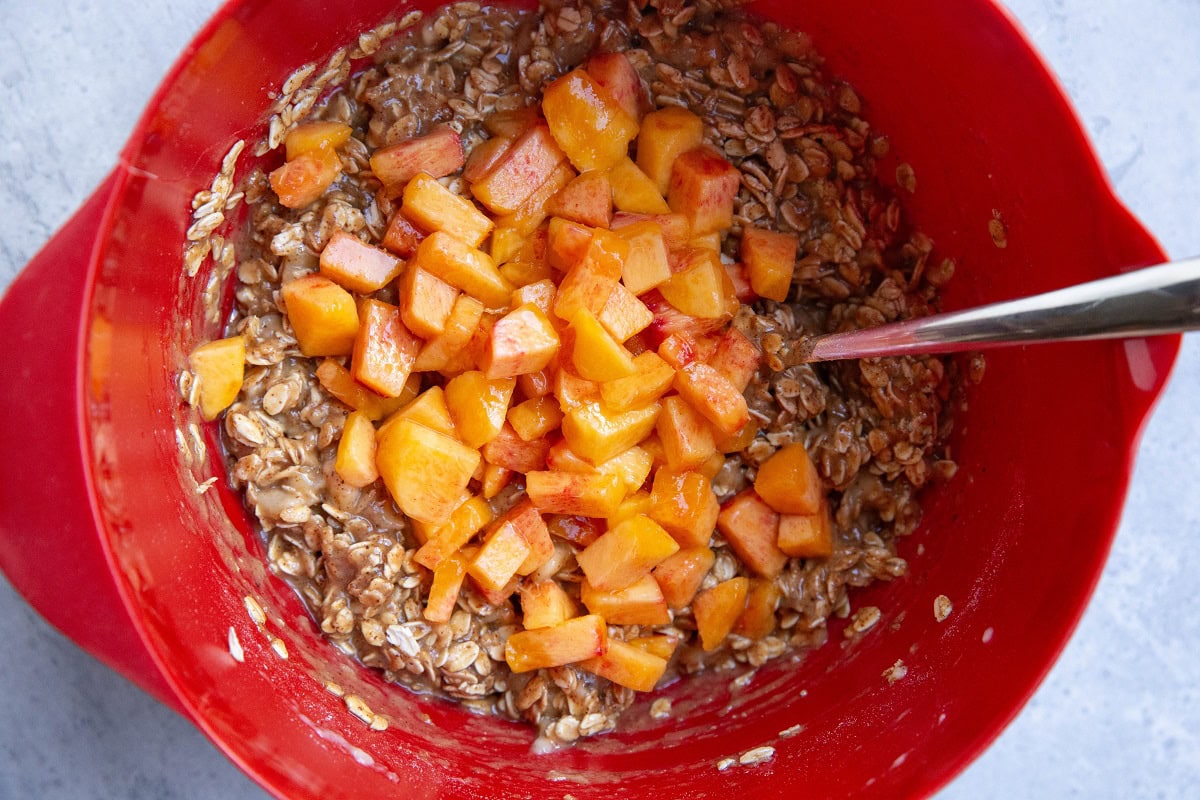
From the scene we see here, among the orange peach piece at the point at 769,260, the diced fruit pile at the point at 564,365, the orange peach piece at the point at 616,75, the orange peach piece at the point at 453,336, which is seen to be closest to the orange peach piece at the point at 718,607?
the diced fruit pile at the point at 564,365

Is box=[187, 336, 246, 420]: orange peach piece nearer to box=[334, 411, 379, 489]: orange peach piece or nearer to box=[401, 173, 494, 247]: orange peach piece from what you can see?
box=[334, 411, 379, 489]: orange peach piece

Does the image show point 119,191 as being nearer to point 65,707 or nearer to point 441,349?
point 441,349

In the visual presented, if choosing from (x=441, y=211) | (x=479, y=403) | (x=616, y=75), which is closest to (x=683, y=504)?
(x=479, y=403)

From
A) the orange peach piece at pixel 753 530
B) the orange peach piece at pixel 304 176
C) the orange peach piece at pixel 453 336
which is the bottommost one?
the orange peach piece at pixel 753 530

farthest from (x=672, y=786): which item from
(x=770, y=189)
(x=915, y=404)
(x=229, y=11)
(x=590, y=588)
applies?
(x=229, y=11)

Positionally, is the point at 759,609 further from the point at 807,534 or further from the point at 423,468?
the point at 423,468

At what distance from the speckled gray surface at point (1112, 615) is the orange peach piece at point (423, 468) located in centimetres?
71

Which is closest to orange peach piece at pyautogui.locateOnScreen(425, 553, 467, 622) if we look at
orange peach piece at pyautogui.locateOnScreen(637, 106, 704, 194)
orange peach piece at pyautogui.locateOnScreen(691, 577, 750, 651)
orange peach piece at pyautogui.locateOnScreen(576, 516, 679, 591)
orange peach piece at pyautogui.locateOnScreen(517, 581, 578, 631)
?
orange peach piece at pyautogui.locateOnScreen(517, 581, 578, 631)

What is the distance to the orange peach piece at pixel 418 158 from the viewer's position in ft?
5.34

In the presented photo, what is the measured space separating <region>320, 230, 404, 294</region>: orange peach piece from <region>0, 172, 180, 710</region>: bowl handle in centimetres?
36

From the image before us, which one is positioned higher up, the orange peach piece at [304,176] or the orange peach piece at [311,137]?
the orange peach piece at [311,137]

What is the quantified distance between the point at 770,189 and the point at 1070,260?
55 cm

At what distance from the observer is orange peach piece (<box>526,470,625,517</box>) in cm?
163

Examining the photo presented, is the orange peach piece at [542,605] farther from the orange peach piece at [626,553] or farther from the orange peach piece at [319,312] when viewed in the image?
the orange peach piece at [319,312]
